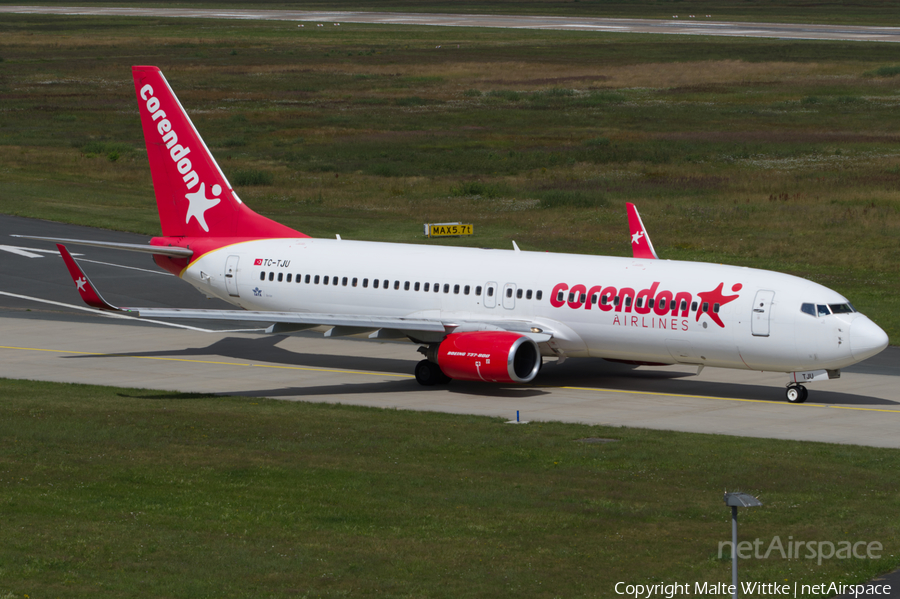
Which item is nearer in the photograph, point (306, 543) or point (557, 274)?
point (306, 543)

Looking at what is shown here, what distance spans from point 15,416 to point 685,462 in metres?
17.3

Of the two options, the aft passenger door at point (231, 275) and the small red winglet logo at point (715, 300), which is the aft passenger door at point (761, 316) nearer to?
the small red winglet logo at point (715, 300)

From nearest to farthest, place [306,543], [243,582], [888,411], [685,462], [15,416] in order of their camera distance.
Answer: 1. [243,582]
2. [306,543]
3. [685,462]
4. [15,416]
5. [888,411]

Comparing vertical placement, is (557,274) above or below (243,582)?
above

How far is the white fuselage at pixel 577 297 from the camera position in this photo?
35.8 m

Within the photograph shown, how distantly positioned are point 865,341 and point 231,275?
22.1 m

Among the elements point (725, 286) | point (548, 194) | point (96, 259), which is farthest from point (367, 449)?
point (548, 194)

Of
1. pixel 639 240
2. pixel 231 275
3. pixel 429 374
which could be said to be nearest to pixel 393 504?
pixel 429 374

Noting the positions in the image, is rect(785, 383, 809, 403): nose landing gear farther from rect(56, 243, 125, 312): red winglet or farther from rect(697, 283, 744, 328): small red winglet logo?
rect(56, 243, 125, 312): red winglet

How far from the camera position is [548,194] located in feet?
262

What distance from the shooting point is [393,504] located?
24016 mm

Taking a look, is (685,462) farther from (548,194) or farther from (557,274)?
(548,194)

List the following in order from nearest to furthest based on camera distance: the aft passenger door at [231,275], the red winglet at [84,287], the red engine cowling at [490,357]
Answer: the red engine cowling at [490,357] → the red winglet at [84,287] → the aft passenger door at [231,275]

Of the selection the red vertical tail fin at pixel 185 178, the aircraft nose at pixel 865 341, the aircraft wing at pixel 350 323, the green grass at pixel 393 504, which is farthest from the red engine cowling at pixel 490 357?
the red vertical tail fin at pixel 185 178
